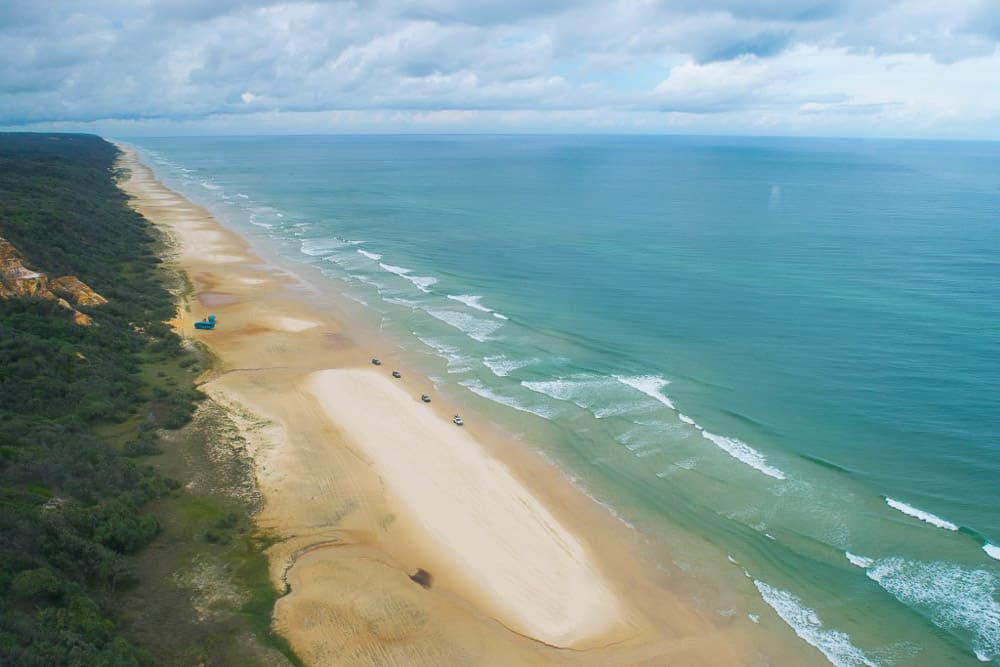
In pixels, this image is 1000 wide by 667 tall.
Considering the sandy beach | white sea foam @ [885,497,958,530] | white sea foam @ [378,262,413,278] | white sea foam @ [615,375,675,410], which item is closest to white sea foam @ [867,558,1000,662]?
white sea foam @ [885,497,958,530]

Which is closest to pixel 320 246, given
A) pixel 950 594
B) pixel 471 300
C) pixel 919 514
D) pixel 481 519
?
pixel 471 300

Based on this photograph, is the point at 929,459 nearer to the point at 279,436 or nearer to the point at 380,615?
the point at 380,615

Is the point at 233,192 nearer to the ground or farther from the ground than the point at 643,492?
farther from the ground

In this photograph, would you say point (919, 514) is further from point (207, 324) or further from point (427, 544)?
point (207, 324)

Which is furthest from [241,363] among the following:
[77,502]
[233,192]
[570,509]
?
[233,192]

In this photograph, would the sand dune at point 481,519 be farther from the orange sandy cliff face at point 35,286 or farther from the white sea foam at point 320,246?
the white sea foam at point 320,246

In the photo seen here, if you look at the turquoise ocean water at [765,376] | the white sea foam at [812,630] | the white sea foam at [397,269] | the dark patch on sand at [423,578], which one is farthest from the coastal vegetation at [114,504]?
the white sea foam at [397,269]

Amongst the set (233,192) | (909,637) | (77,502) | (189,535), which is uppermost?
(233,192)
